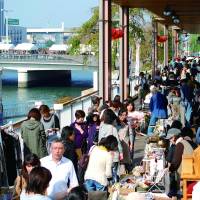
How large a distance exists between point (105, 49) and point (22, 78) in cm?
7867

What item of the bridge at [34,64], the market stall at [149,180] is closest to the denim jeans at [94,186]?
the market stall at [149,180]

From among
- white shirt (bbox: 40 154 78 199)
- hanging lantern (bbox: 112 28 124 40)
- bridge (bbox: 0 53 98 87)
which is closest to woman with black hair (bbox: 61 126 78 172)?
white shirt (bbox: 40 154 78 199)

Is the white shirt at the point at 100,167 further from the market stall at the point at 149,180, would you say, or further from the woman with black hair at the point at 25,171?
the woman with black hair at the point at 25,171

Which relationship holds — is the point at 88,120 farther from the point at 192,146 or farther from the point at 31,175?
the point at 31,175

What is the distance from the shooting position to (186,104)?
17547 mm

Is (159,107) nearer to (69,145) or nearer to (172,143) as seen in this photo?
(172,143)

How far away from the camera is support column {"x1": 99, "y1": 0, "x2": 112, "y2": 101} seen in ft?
58.9

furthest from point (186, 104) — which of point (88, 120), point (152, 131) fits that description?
point (88, 120)

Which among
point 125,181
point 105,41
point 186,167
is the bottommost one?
point 125,181

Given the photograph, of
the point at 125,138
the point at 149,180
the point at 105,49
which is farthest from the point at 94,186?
the point at 105,49

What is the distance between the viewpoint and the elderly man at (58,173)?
7.47 metres

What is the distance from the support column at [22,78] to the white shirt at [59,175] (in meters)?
88.3

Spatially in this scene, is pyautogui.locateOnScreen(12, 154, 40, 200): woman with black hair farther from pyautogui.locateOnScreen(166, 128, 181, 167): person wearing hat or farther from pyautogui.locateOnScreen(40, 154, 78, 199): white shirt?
pyautogui.locateOnScreen(166, 128, 181, 167): person wearing hat

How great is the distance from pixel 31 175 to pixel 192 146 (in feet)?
12.0
